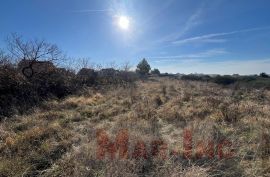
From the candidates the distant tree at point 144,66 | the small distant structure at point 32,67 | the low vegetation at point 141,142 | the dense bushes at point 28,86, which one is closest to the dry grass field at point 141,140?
the low vegetation at point 141,142

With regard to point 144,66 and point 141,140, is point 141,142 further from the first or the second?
point 144,66

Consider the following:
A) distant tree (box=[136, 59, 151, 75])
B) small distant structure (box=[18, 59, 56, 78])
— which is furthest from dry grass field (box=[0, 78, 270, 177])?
distant tree (box=[136, 59, 151, 75])

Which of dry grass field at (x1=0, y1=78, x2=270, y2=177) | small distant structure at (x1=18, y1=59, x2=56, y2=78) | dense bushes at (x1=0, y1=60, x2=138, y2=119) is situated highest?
small distant structure at (x1=18, y1=59, x2=56, y2=78)

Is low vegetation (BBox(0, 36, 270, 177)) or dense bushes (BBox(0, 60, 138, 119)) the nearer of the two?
low vegetation (BBox(0, 36, 270, 177))

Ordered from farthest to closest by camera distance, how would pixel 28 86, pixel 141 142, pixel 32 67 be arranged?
pixel 32 67, pixel 28 86, pixel 141 142

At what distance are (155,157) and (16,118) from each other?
185 inches

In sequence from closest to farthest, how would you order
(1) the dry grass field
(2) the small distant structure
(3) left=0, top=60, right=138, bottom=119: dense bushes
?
(1) the dry grass field < (3) left=0, top=60, right=138, bottom=119: dense bushes < (2) the small distant structure

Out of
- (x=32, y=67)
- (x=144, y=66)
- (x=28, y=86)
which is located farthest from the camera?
(x=144, y=66)

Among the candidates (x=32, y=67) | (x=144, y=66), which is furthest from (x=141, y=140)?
(x=144, y=66)

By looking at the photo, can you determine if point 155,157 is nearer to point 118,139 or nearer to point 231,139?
point 118,139

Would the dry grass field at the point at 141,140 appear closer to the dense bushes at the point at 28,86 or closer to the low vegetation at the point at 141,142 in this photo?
the low vegetation at the point at 141,142

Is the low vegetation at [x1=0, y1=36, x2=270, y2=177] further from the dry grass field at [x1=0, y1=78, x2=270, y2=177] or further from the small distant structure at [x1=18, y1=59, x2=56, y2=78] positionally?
the small distant structure at [x1=18, y1=59, x2=56, y2=78]

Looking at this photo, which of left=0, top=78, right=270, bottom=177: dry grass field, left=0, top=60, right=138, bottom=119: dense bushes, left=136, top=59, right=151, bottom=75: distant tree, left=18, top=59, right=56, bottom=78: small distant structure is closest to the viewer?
left=0, top=78, right=270, bottom=177: dry grass field

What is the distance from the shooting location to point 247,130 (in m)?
5.74
